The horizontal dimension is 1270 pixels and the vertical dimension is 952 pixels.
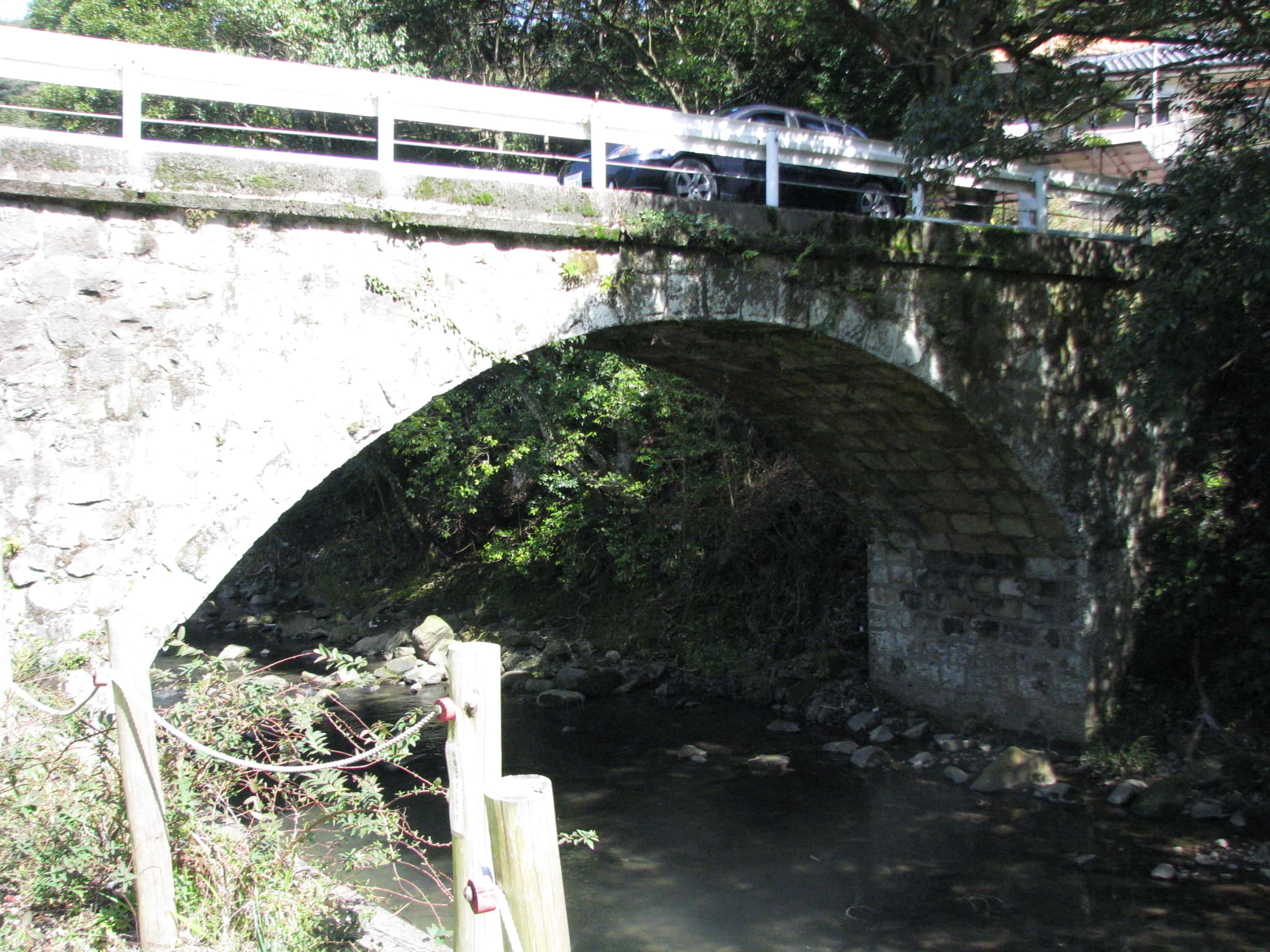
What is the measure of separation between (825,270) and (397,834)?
437 centimetres

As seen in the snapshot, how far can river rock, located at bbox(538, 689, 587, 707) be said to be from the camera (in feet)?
33.1

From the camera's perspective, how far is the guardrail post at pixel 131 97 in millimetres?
4238

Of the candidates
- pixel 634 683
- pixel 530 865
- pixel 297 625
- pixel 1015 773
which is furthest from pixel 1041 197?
pixel 297 625

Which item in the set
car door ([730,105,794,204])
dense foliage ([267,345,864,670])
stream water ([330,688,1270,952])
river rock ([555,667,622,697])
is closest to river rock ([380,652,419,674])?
river rock ([555,667,622,697])

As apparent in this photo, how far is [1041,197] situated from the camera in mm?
7574

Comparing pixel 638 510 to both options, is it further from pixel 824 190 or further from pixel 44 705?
pixel 44 705

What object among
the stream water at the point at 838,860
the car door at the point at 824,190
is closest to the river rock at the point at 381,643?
the stream water at the point at 838,860

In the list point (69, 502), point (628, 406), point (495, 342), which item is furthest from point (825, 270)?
point (628, 406)

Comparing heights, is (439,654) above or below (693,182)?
below

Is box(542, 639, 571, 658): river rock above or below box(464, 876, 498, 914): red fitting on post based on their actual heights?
below

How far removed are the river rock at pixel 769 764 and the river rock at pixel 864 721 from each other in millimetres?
949

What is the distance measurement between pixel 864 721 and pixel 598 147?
5656 millimetres

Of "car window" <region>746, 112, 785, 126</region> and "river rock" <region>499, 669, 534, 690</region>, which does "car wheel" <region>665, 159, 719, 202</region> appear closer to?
"car window" <region>746, 112, 785, 126</region>

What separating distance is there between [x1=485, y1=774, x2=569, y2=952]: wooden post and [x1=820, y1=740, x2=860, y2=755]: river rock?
21.1 ft
